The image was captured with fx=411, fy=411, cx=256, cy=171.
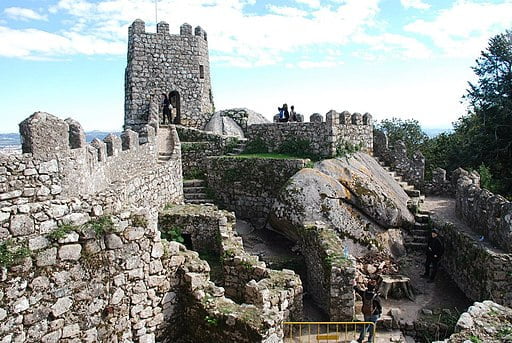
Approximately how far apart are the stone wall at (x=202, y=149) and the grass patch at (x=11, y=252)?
13017mm

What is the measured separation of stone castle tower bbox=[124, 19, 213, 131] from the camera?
19297 millimetres

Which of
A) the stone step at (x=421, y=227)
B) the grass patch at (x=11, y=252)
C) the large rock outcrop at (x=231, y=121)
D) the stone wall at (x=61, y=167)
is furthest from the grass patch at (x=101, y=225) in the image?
the large rock outcrop at (x=231, y=121)

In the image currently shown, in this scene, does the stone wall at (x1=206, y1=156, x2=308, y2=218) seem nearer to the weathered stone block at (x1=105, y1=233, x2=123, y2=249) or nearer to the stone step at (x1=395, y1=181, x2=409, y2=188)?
the stone step at (x1=395, y1=181, x2=409, y2=188)

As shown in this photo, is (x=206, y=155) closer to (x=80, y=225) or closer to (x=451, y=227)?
(x=451, y=227)

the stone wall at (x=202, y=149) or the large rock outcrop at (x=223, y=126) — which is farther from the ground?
the large rock outcrop at (x=223, y=126)

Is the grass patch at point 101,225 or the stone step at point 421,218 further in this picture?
the stone step at point 421,218

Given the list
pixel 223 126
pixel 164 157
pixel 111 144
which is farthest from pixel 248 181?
pixel 111 144

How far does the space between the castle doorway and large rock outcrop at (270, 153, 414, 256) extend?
8217 millimetres

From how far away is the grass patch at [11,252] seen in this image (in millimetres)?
4355

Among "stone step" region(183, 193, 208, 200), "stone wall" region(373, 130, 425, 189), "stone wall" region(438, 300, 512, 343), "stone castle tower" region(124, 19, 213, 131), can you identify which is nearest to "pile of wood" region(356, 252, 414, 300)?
"stone wall" region(438, 300, 512, 343)

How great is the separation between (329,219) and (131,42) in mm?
12512

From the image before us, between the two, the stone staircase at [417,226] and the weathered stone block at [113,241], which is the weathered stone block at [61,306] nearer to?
the weathered stone block at [113,241]

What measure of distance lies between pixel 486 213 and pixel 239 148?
973 centimetres

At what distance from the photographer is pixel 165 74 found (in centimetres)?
1967
